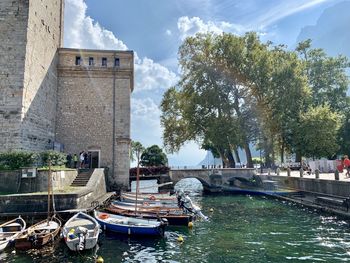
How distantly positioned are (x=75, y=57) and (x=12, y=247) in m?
22.3

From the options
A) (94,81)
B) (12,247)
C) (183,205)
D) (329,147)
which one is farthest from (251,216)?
(329,147)

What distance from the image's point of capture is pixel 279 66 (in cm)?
4206

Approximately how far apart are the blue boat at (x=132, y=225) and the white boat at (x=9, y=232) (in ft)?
12.9

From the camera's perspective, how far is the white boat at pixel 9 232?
12.6 meters

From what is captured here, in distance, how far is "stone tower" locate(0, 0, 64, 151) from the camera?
878 inches

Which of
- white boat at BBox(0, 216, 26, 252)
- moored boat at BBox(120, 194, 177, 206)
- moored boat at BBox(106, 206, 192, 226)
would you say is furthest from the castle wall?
white boat at BBox(0, 216, 26, 252)

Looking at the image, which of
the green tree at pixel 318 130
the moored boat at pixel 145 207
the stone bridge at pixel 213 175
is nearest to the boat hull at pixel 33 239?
the moored boat at pixel 145 207

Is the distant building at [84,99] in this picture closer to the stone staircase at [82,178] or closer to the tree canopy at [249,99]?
the stone staircase at [82,178]

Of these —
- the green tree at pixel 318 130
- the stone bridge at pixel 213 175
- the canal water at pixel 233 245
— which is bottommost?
the canal water at pixel 233 245

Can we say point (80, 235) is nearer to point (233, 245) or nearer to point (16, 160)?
point (233, 245)

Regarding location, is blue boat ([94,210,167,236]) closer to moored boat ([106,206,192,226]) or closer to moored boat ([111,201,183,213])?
moored boat ([106,206,192,226])

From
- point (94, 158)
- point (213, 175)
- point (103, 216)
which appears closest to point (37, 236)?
point (103, 216)

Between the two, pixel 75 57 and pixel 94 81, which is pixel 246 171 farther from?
pixel 75 57

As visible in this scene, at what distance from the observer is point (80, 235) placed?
1256cm
